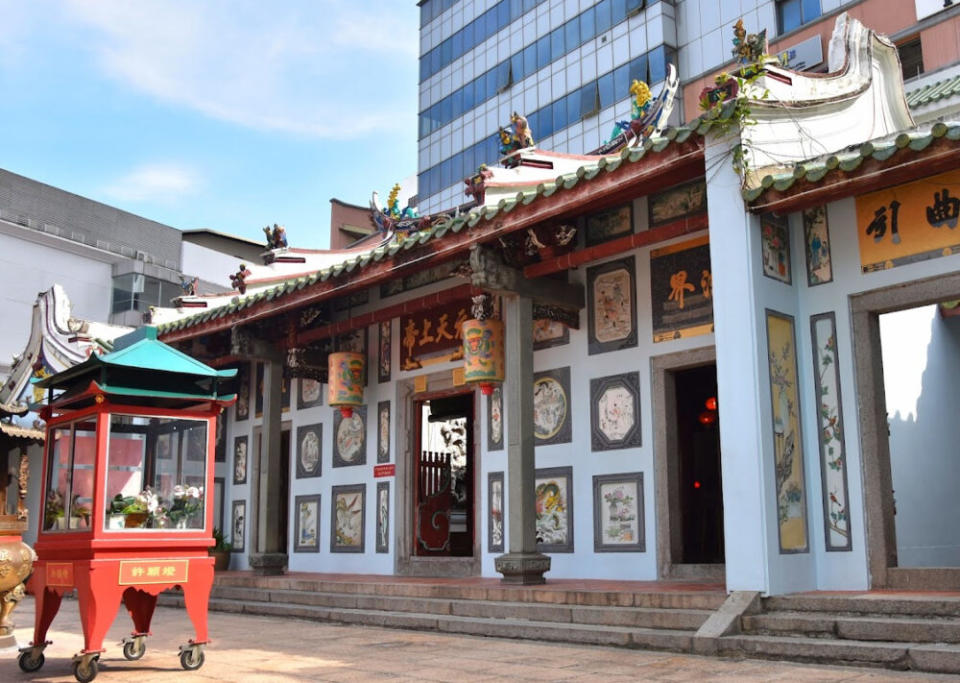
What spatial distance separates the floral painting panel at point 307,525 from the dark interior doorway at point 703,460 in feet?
15.5

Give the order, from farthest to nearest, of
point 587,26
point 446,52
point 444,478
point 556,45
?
point 446,52 < point 556,45 < point 587,26 < point 444,478

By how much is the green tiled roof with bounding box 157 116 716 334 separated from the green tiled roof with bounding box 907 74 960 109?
3.48 metres

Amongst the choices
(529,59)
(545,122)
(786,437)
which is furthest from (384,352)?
(529,59)

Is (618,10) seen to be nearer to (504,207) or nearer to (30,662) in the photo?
(504,207)

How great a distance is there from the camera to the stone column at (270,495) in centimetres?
1144

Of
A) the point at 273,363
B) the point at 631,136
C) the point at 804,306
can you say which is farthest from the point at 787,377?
the point at 273,363

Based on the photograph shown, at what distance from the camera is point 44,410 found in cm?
664

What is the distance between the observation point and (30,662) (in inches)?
236

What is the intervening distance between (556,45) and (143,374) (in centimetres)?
2740

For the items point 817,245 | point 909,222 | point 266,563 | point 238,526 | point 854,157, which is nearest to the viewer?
point 854,157

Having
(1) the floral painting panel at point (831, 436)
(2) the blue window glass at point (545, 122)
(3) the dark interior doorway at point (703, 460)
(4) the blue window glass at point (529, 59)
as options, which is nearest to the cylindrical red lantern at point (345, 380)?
(3) the dark interior doorway at point (703, 460)

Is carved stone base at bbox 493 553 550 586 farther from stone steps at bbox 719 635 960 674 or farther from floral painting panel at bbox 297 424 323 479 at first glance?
floral painting panel at bbox 297 424 323 479

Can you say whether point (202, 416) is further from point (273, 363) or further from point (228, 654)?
point (273, 363)

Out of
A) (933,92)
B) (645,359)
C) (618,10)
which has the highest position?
(618,10)
